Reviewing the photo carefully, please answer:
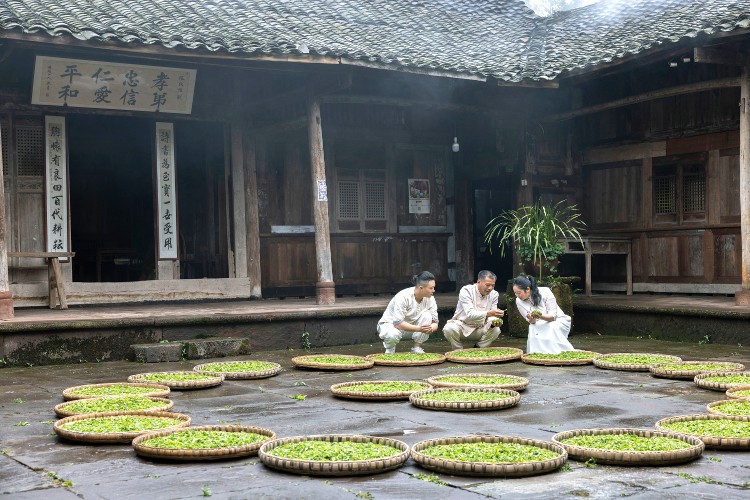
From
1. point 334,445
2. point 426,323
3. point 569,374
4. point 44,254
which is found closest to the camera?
point 334,445

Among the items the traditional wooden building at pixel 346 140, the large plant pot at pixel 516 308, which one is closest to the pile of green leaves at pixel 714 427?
the traditional wooden building at pixel 346 140

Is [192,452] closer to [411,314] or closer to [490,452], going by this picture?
[490,452]

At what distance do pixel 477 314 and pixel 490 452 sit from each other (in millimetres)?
5739

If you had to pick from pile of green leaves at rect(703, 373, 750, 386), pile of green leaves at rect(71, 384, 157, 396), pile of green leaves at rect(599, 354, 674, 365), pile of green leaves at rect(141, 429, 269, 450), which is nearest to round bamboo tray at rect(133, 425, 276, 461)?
pile of green leaves at rect(141, 429, 269, 450)

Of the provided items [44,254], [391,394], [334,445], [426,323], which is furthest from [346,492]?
[44,254]

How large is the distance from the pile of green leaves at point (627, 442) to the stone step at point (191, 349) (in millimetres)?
5989

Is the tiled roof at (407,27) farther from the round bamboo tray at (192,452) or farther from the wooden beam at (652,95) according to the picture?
the round bamboo tray at (192,452)

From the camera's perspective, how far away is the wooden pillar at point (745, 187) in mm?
11062

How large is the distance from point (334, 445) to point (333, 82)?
308 inches

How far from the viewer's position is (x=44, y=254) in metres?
11.4

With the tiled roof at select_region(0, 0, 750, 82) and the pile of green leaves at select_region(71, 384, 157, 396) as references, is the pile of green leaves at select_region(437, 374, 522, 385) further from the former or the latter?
the tiled roof at select_region(0, 0, 750, 82)

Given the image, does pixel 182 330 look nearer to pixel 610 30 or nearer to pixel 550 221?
pixel 550 221

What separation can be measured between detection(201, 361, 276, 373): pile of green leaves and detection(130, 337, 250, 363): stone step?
1.27 metres

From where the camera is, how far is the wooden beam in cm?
1180
